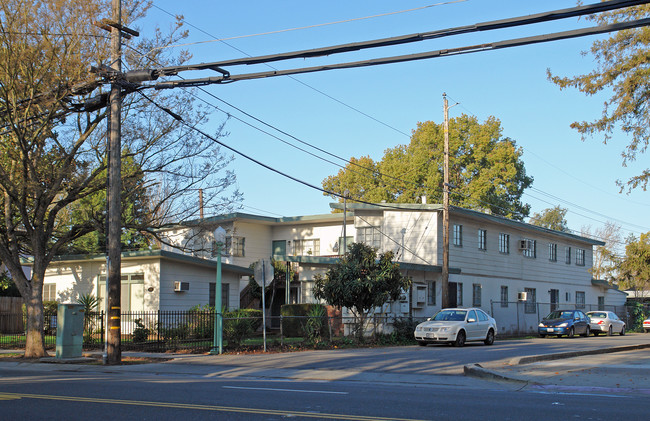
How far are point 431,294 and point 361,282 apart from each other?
876 centimetres

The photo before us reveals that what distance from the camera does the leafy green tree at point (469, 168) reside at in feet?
174

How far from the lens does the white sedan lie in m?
24.5

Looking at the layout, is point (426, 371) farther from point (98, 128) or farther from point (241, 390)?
point (98, 128)

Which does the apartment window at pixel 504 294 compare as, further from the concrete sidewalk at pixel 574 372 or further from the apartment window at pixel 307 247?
the concrete sidewalk at pixel 574 372

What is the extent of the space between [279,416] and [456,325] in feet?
55.4

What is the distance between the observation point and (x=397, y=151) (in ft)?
193

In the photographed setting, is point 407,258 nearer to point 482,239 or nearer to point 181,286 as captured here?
point 482,239

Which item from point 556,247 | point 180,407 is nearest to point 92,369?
point 180,407

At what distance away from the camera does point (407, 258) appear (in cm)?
3369

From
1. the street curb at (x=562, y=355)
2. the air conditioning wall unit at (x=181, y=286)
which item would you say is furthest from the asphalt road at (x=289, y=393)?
the air conditioning wall unit at (x=181, y=286)

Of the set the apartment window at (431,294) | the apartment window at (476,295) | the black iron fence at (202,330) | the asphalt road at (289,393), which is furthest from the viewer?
the apartment window at (476,295)

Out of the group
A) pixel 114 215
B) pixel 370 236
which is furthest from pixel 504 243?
pixel 114 215

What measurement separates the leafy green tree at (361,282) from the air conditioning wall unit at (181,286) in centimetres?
672

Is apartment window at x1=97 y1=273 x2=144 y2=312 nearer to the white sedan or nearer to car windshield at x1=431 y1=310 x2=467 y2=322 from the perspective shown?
the white sedan
